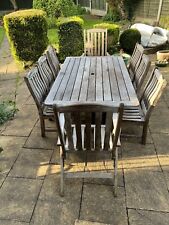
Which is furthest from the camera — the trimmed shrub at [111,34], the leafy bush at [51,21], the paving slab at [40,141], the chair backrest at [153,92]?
the leafy bush at [51,21]

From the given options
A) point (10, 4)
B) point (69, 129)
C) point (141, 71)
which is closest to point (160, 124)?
point (141, 71)

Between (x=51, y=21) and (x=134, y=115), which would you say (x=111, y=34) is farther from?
(x=51, y=21)

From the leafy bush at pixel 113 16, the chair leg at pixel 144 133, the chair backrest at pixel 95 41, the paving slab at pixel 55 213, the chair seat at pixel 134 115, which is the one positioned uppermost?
the chair backrest at pixel 95 41

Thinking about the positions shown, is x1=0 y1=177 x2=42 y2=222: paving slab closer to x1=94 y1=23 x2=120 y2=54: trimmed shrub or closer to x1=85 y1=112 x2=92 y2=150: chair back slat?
x1=85 y1=112 x2=92 y2=150: chair back slat

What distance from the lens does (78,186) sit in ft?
9.24

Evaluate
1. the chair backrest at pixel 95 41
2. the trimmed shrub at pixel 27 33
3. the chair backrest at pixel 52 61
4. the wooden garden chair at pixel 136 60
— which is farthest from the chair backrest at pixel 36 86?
the trimmed shrub at pixel 27 33

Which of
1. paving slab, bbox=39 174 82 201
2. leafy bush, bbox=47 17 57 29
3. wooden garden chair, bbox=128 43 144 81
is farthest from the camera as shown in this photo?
leafy bush, bbox=47 17 57 29

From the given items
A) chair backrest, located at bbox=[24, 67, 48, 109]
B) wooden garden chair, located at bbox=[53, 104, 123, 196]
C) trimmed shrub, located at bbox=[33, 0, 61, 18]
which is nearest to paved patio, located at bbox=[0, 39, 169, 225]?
wooden garden chair, located at bbox=[53, 104, 123, 196]

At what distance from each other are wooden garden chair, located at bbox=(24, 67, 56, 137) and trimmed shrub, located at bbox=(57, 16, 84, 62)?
363cm

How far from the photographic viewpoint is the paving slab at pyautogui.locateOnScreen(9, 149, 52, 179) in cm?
302

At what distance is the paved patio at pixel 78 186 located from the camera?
2.45m

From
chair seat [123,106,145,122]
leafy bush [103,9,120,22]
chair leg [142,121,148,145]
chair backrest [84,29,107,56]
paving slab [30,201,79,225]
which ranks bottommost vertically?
leafy bush [103,9,120,22]

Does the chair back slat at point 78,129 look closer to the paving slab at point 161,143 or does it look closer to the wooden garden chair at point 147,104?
the wooden garden chair at point 147,104

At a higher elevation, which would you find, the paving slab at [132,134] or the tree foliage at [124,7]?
the tree foliage at [124,7]
